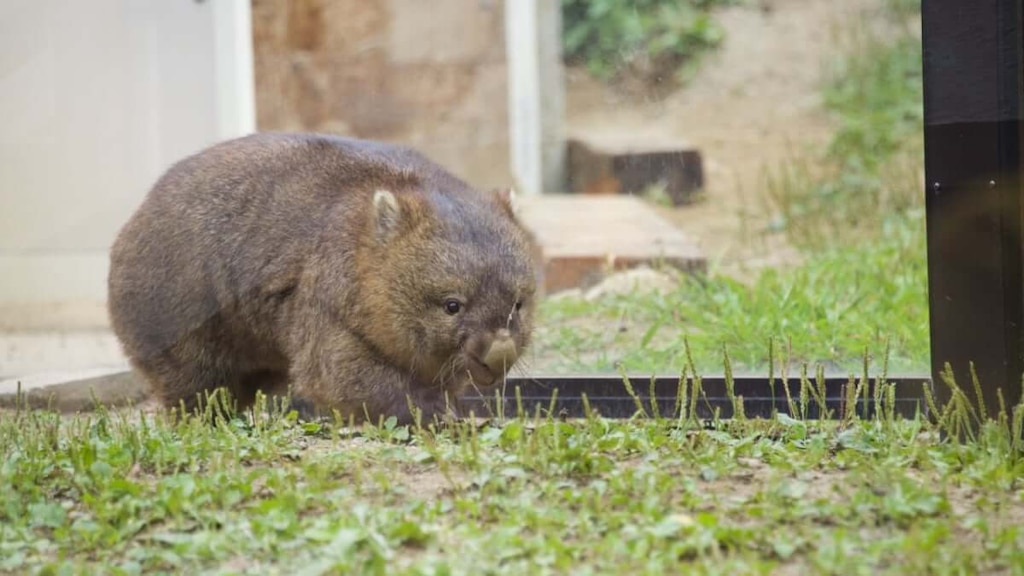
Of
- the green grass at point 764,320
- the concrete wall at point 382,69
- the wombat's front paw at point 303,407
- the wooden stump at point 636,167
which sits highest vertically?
the concrete wall at point 382,69

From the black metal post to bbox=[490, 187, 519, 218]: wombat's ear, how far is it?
1.53 metres

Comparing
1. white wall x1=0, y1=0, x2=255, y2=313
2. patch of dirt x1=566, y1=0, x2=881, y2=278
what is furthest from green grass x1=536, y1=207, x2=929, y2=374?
white wall x1=0, y1=0, x2=255, y2=313

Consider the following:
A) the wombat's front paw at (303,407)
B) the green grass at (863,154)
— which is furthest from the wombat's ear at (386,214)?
the green grass at (863,154)

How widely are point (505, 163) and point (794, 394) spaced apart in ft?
18.8

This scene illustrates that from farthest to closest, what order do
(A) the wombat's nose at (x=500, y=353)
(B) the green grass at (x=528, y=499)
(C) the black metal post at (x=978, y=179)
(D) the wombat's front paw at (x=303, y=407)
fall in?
1. (D) the wombat's front paw at (x=303, y=407)
2. (A) the wombat's nose at (x=500, y=353)
3. (C) the black metal post at (x=978, y=179)
4. (B) the green grass at (x=528, y=499)

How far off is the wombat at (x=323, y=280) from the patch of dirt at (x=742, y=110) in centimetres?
394

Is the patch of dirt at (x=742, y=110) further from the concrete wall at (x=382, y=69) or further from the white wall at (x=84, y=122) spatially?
the white wall at (x=84, y=122)

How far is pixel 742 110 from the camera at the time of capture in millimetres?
12562

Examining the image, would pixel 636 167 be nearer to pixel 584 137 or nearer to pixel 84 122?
pixel 584 137

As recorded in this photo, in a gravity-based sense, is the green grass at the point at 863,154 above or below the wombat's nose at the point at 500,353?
above

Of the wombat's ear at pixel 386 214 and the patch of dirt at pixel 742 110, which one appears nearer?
the wombat's ear at pixel 386 214

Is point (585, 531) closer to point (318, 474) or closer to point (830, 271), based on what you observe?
point (318, 474)

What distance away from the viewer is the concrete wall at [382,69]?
9.32m

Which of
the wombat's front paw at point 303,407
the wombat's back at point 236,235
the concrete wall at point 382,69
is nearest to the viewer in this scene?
the wombat's back at point 236,235
